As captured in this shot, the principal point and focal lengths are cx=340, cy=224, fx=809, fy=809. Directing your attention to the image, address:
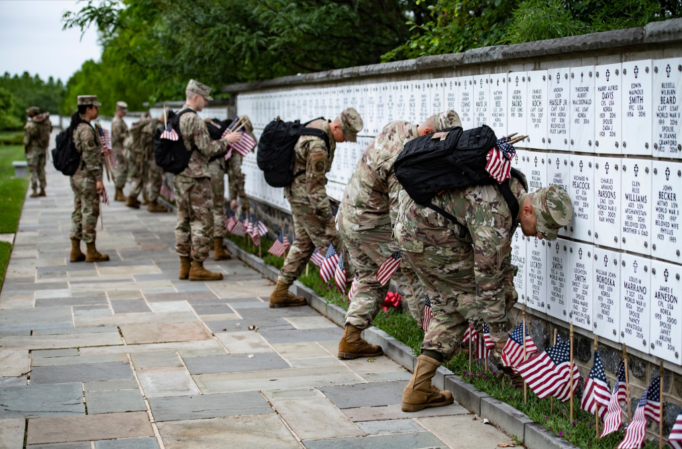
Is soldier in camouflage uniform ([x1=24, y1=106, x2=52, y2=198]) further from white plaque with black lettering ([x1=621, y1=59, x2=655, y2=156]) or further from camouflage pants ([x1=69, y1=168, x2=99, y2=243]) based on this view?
white plaque with black lettering ([x1=621, y1=59, x2=655, y2=156])

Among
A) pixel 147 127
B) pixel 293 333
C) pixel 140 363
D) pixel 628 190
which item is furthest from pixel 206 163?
pixel 147 127

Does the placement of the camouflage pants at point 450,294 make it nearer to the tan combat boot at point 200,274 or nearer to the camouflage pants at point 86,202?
the tan combat boot at point 200,274

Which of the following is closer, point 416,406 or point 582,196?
point 582,196

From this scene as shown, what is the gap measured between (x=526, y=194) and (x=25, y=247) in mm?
10077

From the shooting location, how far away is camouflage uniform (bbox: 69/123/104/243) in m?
11.1

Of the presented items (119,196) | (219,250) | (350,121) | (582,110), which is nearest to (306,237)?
Answer: (350,121)

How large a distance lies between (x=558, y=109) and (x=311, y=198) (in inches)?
132

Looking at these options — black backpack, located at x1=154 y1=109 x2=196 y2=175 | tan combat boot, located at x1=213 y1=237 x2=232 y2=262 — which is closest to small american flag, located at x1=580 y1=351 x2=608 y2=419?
black backpack, located at x1=154 y1=109 x2=196 y2=175

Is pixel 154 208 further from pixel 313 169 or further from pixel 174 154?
pixel 313 169

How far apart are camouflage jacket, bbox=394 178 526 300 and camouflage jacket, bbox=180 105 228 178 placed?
4968 millimetres

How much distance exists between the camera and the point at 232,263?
11500mm

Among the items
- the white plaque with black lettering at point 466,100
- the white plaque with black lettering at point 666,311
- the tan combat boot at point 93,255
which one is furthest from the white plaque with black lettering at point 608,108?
the tan combat boot at point 93,255

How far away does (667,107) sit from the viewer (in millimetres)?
4094

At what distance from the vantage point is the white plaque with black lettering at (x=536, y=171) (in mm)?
5340
